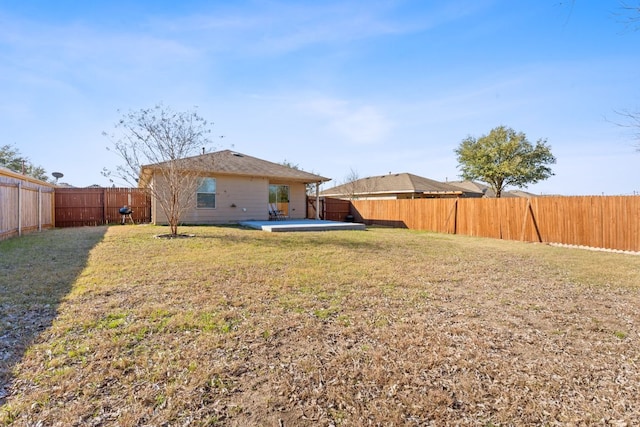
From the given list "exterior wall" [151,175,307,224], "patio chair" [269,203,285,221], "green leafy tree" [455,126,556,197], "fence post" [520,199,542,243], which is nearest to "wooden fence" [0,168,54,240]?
"exterior wall" [151,175,307,224]

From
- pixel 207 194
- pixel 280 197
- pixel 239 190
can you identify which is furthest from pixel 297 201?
pixel 207 194

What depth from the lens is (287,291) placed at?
175 inches

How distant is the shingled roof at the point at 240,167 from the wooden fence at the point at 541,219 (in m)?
5.67

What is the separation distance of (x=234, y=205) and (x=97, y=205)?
6904mm

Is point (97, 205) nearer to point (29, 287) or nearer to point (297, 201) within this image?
point (297, 201)

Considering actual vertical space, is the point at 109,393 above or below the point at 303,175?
below

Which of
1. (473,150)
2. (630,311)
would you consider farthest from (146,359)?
(473,150)

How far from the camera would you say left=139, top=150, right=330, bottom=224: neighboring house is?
1384cm

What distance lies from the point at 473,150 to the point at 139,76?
26346 mm

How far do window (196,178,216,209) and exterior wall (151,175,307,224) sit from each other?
0.17 meters

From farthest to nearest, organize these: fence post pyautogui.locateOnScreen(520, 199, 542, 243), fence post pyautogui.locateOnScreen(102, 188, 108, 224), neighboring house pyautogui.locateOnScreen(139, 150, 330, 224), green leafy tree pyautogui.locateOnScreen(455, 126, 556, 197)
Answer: green leafy tree pyautogui.locateOnScreen(455, 126, 556, 197)
fence post pyautogui.locateOnScreen(102, 188, 108, 224)
neighboring house pyautogui.locateOnScreen(139, 150, 330, 224)
fence post pyautogui.locateOnScreen(520, 199, 542, 243)

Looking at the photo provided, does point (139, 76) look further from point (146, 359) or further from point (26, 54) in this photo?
point (146, 359)

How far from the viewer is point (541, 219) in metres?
11.0

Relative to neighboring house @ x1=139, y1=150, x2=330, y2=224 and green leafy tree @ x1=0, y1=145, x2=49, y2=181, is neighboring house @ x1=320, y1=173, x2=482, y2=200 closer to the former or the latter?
neighboring house @ x1=139, y1=150, x2=330, y2=224
